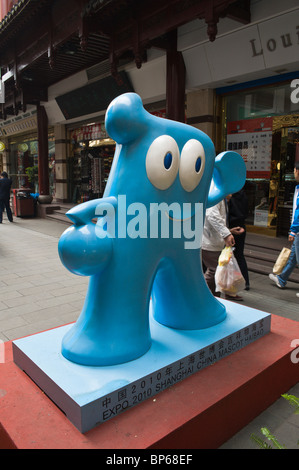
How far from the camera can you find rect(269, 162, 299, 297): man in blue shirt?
4.30 metres

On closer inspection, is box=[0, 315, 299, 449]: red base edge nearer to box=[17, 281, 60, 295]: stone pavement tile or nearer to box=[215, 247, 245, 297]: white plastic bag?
box=[215, 247, 245, 297]: white plastic bag

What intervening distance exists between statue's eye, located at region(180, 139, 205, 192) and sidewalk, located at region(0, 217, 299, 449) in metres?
1.44

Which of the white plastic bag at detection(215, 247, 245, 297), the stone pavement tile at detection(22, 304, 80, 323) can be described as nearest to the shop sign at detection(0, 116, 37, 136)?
the stone pavement tile at detection(22, 304, 80, 323)

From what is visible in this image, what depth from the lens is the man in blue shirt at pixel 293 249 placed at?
430cm

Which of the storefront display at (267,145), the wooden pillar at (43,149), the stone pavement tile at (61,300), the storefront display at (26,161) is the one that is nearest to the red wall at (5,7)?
Result: the wooden pillar at (43,149)

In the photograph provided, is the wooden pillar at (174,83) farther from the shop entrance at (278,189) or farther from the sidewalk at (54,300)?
the sidewalk at (54,300)

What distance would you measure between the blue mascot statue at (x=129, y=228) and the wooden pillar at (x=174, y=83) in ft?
14.5

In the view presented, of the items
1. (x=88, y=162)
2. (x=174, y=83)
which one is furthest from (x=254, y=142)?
(x=88, y=162)

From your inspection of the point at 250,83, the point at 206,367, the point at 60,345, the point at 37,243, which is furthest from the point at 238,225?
the point at 37,243

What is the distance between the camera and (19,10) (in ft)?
21.8

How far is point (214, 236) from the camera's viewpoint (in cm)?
362

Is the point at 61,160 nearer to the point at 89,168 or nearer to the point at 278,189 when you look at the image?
the point at 89,168

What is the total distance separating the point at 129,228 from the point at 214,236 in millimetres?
1863
